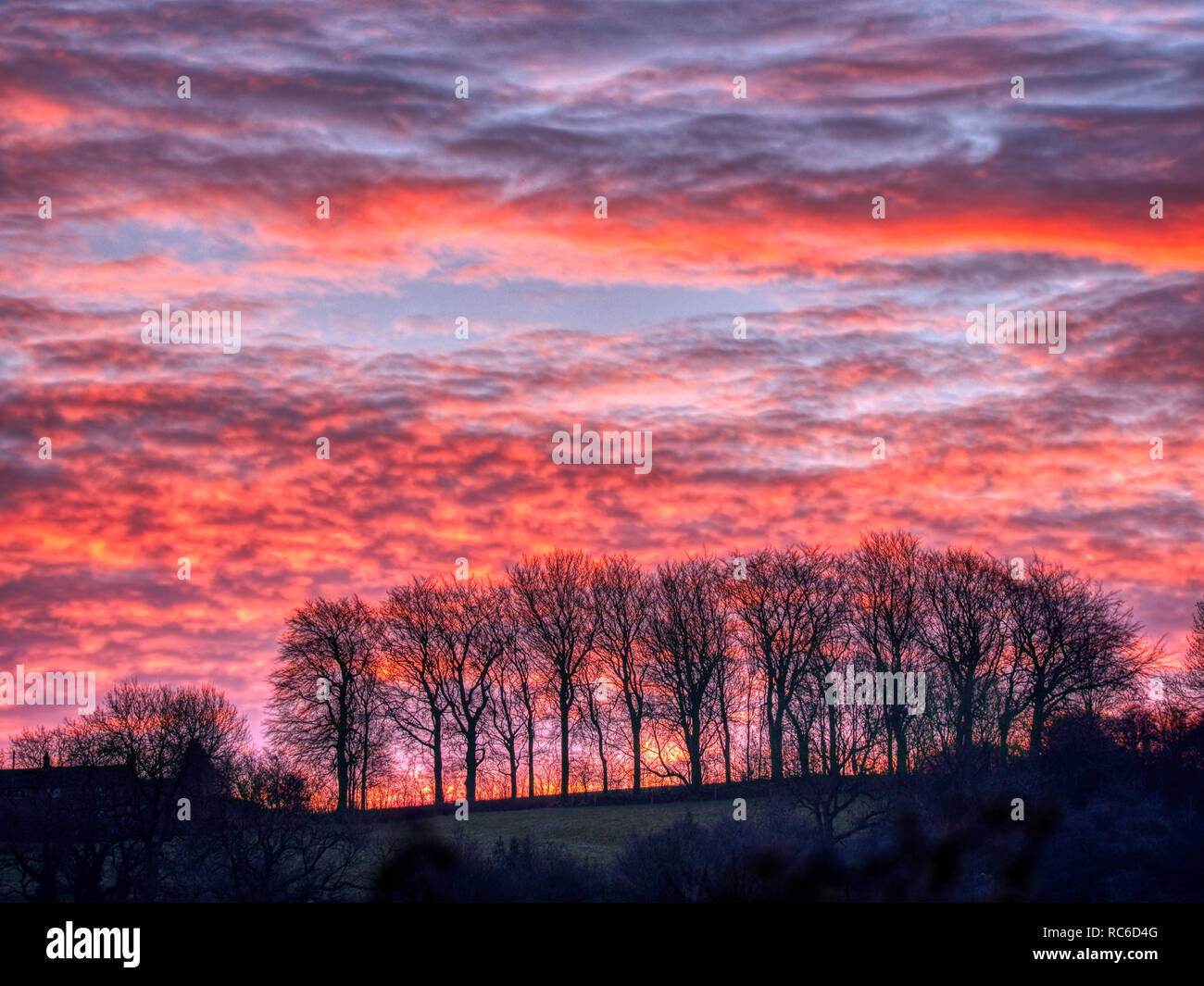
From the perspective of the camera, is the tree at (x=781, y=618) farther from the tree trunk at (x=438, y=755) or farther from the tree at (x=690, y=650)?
the tree trunk at (x=438, y=755)

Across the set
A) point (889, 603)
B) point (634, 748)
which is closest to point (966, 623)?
point (889, 603)

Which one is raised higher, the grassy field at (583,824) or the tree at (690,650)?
the tree at (690,650)

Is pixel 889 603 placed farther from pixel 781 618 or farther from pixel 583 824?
pixel 583 824

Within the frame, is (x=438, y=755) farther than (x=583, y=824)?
Yes

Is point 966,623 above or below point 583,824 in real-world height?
above

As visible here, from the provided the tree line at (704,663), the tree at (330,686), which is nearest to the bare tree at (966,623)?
the tree line at (704,663)

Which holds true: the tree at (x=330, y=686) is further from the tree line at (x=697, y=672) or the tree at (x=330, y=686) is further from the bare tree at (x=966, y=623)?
the bare tree at (x=966, y=623)

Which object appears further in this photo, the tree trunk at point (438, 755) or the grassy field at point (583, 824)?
the tree trunk at point (438, 755)

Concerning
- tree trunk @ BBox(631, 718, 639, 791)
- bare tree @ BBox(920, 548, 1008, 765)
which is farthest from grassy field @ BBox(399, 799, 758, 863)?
bare tree @ BBox(920, 548, 1008, 765)

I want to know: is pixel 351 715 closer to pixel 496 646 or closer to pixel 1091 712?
pixel 496 646

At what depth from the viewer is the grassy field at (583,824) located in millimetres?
68438

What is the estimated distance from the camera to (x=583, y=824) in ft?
254
